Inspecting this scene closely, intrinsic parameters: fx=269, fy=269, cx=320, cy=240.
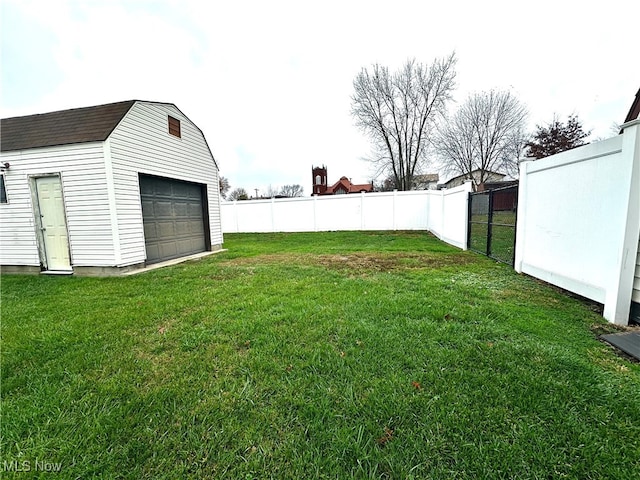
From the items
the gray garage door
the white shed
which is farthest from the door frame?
the gray garage door

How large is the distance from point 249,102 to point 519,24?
9972mm

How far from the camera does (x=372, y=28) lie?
10.7 m

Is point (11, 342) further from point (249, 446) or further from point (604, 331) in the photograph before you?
point (604, 331)

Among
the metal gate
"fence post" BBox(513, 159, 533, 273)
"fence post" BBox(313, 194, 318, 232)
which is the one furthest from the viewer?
"fence post" BBox(313, 194, 318, 232)

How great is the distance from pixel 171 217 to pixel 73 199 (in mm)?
2159

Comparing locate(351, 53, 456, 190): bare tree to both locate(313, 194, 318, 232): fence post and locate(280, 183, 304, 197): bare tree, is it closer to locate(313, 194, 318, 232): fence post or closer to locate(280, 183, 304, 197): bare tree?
locate(313, 194, 318, 232): fence post

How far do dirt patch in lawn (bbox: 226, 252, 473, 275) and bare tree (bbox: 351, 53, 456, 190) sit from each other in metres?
14.3

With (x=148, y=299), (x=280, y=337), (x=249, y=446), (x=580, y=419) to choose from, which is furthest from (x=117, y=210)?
(x=580, y=419)

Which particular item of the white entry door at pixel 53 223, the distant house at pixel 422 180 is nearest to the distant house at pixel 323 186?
the distant house at pixel 422 180

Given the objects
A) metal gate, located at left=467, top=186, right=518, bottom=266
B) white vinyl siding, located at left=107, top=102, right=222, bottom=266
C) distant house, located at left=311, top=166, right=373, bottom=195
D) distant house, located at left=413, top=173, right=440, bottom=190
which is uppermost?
distant house, located at left=311, top=166, right=373, bottom=195

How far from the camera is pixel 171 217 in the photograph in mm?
7633

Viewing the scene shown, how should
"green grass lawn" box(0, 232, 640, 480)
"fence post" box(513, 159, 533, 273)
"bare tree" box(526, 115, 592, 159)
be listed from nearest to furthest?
1. "green grass lawn" box(0, 232, 640, 480)
2. "fence post" box(513, 159, 533, 273)
3. "bare tree" box(526, 115, 592, 159)

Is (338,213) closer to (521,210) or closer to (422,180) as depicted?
(521,210)

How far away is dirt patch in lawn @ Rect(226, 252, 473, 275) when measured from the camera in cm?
570
